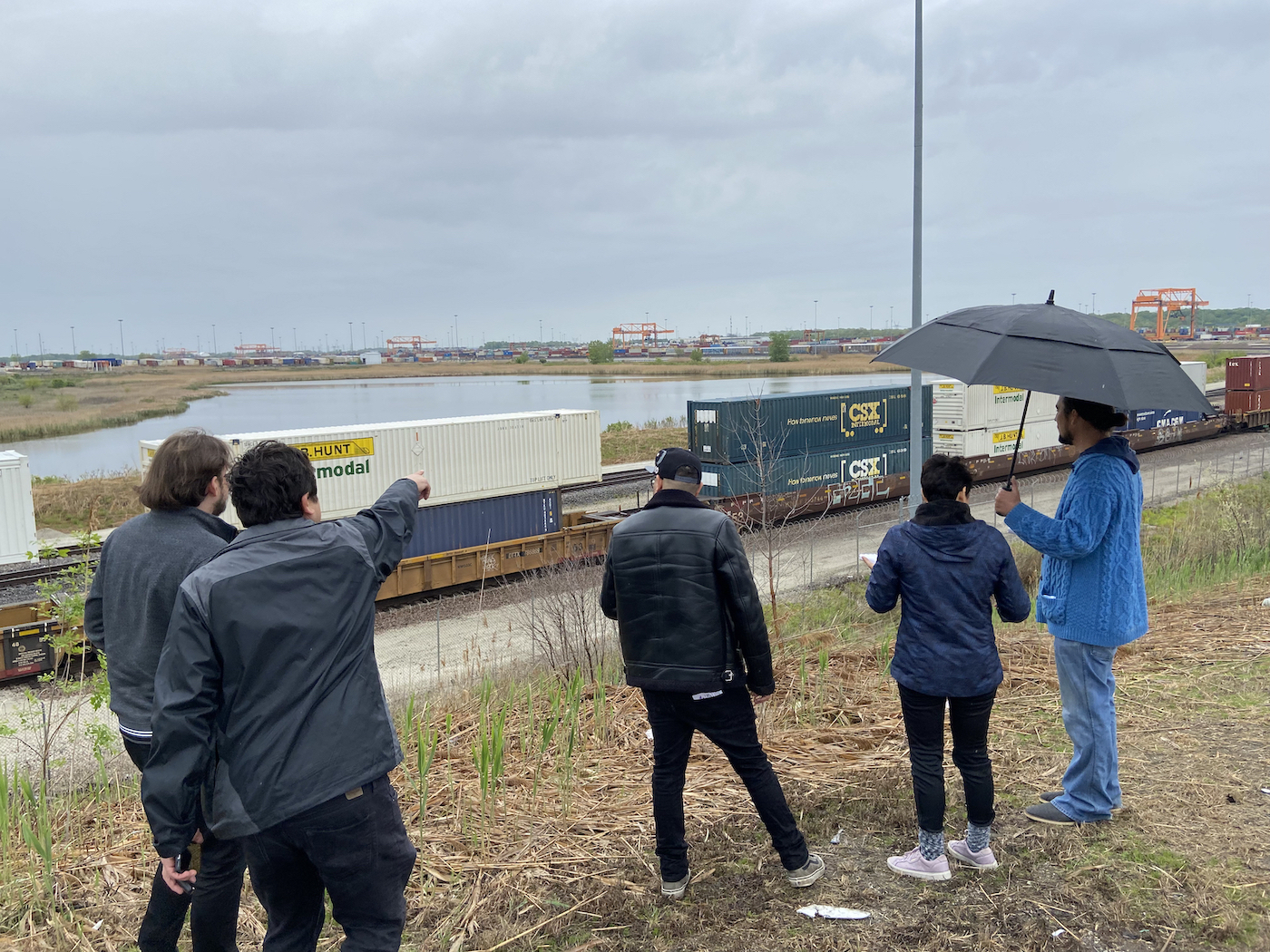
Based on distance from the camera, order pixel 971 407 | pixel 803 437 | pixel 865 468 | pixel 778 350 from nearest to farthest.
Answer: pixel 803 437
pixel 865 468
pixel 971 407
pixel 778 350

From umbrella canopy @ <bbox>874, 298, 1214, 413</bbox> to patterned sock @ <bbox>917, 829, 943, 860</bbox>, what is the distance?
1.95m

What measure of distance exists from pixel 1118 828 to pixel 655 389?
8334 cm

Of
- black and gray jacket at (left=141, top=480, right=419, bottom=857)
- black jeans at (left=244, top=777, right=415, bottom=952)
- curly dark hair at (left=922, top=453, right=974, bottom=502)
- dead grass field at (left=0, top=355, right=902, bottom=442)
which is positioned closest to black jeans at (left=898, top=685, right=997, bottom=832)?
curly dark hair at (left=922, top=453, right=974, bottom=502)

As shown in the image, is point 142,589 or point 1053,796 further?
point 1053,796

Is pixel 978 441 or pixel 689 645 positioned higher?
pixel 689 645

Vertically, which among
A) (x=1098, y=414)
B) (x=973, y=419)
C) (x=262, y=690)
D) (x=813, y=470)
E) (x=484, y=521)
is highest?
(x=1098, y=414)

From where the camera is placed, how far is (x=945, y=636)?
3.76 m

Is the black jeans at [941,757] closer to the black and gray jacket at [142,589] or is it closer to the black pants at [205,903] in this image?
the black pants at [205,903]

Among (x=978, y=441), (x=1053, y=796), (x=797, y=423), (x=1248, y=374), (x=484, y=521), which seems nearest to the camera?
(x=1053, y=796)

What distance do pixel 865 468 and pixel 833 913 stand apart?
23934mm

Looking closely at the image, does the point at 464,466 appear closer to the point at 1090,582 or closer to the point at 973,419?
the point at 1090,582

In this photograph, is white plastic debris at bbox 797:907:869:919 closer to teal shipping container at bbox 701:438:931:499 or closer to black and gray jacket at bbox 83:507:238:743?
black and gray jacket at bbox 83:507:238:743

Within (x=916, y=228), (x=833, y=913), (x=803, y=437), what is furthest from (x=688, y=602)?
(x=803, y=437)

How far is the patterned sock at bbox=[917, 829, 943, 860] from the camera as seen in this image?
386 centimetres
